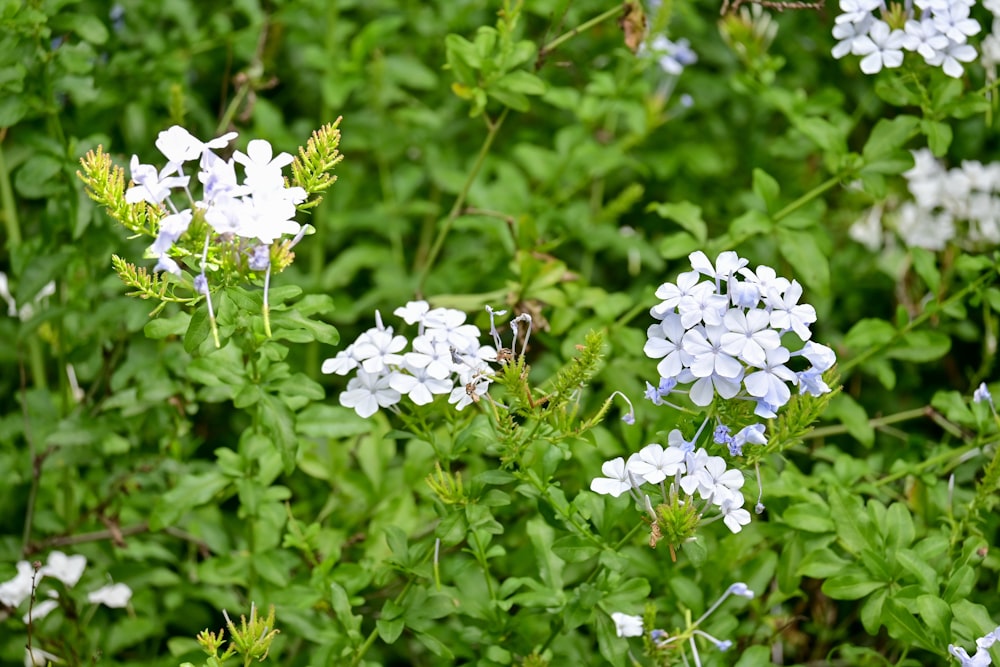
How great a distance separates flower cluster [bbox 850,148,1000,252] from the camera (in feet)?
8.77

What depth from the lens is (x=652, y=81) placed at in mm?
3061

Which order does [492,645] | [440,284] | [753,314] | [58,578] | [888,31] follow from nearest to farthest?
[753,314] < [492,645] < [888,31] < [58,578] < [440,284]

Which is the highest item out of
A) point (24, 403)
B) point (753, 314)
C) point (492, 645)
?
point (753, 314)

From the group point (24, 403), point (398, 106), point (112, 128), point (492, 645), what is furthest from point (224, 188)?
point (398, 106)

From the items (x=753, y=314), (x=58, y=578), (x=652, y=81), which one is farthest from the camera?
(x=652, y=81)

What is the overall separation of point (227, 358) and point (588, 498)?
66cm

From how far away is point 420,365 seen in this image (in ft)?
5.19

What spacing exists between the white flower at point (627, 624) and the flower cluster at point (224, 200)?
80 centimetres

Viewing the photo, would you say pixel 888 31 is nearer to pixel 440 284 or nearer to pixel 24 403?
pixel 440 284

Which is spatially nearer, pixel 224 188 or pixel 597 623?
pixel 224 188

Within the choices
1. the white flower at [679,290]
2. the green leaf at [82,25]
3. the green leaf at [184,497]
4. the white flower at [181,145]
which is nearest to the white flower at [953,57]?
the white flower at [679,290]

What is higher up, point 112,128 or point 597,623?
point 112,128

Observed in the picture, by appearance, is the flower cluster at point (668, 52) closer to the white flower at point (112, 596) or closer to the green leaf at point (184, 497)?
the green leaf at point (184, 497)

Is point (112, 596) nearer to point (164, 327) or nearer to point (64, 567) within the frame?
point (64, 567)
